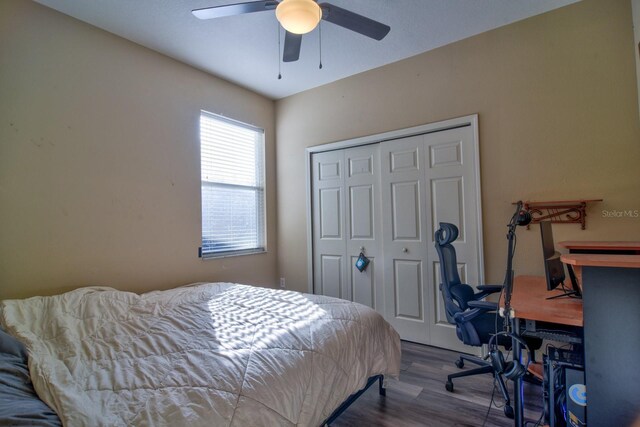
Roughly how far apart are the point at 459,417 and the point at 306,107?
337cm

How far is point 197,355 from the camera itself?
1322 millimetres

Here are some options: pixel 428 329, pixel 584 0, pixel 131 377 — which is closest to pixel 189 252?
pixel 131 377

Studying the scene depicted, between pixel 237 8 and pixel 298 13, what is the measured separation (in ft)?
1.73

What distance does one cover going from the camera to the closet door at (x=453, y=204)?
271 cm

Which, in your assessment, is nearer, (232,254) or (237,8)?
(237,8)

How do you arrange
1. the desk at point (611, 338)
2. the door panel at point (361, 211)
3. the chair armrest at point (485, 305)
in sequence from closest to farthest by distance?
the desk at point (611, 338) < the chair armrest at point (485, 305) < the door panel at point (361, 211)

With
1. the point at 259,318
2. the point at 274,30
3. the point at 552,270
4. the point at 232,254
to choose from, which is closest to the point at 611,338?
the point at 552,270

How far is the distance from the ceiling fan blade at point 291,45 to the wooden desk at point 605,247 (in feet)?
7.54

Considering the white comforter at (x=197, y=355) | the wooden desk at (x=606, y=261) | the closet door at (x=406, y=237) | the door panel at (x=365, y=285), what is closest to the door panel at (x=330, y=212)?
the door panel at (x=365, y=285)

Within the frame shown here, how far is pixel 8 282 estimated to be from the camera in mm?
1988

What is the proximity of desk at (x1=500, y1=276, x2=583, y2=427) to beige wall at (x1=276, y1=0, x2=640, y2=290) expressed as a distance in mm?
887

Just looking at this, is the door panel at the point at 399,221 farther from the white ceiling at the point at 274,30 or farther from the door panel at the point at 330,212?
the white ceiling at the point at 274,30

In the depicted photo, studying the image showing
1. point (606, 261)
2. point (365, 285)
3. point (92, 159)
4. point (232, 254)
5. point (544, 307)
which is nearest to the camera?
point (606, 261)

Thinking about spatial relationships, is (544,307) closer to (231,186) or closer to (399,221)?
(399,221)
